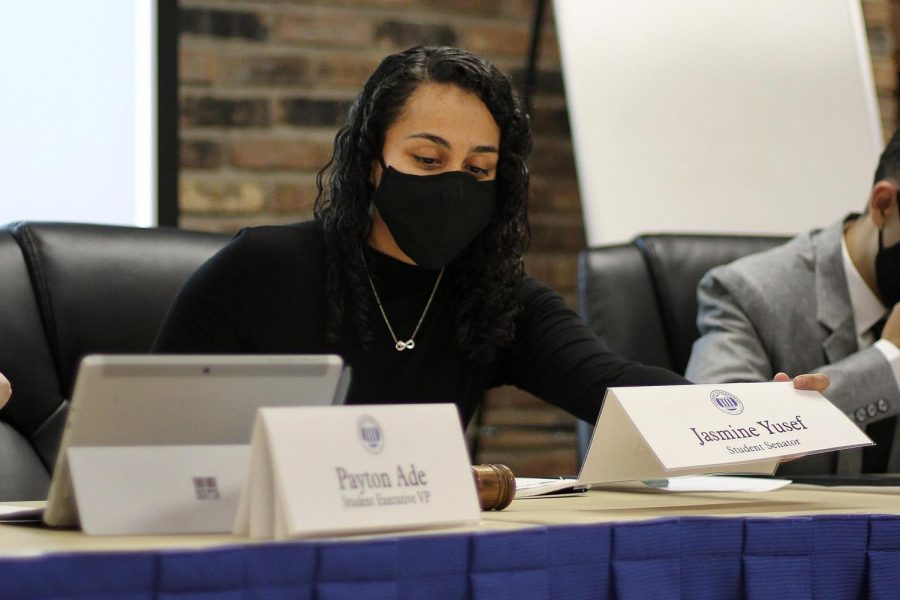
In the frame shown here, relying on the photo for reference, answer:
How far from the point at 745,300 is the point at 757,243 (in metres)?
0.24

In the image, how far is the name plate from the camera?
752 mm

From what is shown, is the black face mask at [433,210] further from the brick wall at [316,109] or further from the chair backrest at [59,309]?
the brick wall at [316,109]

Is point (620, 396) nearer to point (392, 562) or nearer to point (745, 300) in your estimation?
point (392, 562)

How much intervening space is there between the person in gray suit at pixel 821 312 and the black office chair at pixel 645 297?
0.04 m

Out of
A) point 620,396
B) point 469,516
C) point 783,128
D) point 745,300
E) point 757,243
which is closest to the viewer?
point 469,516

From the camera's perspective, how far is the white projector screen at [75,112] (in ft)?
7.39

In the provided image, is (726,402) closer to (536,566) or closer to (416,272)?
(536,566)

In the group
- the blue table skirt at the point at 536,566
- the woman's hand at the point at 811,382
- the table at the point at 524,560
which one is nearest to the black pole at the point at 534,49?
the woman's hand at the point at 811,382

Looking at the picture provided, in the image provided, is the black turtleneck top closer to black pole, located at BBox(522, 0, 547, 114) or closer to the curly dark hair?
the curly dark hair

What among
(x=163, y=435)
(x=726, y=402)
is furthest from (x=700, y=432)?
(x=163, y=435)

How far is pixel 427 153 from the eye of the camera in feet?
4.73

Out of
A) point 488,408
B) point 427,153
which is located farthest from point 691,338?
point 488,408

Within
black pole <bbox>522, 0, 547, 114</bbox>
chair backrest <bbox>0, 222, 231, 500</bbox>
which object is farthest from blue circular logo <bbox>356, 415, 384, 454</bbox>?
black pole <bbox>522, 0, 547, 114</bbox>

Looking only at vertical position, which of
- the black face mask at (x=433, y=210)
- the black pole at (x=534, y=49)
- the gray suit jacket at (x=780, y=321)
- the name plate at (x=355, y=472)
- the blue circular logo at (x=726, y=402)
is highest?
the black pole at (x=534, y=49)
